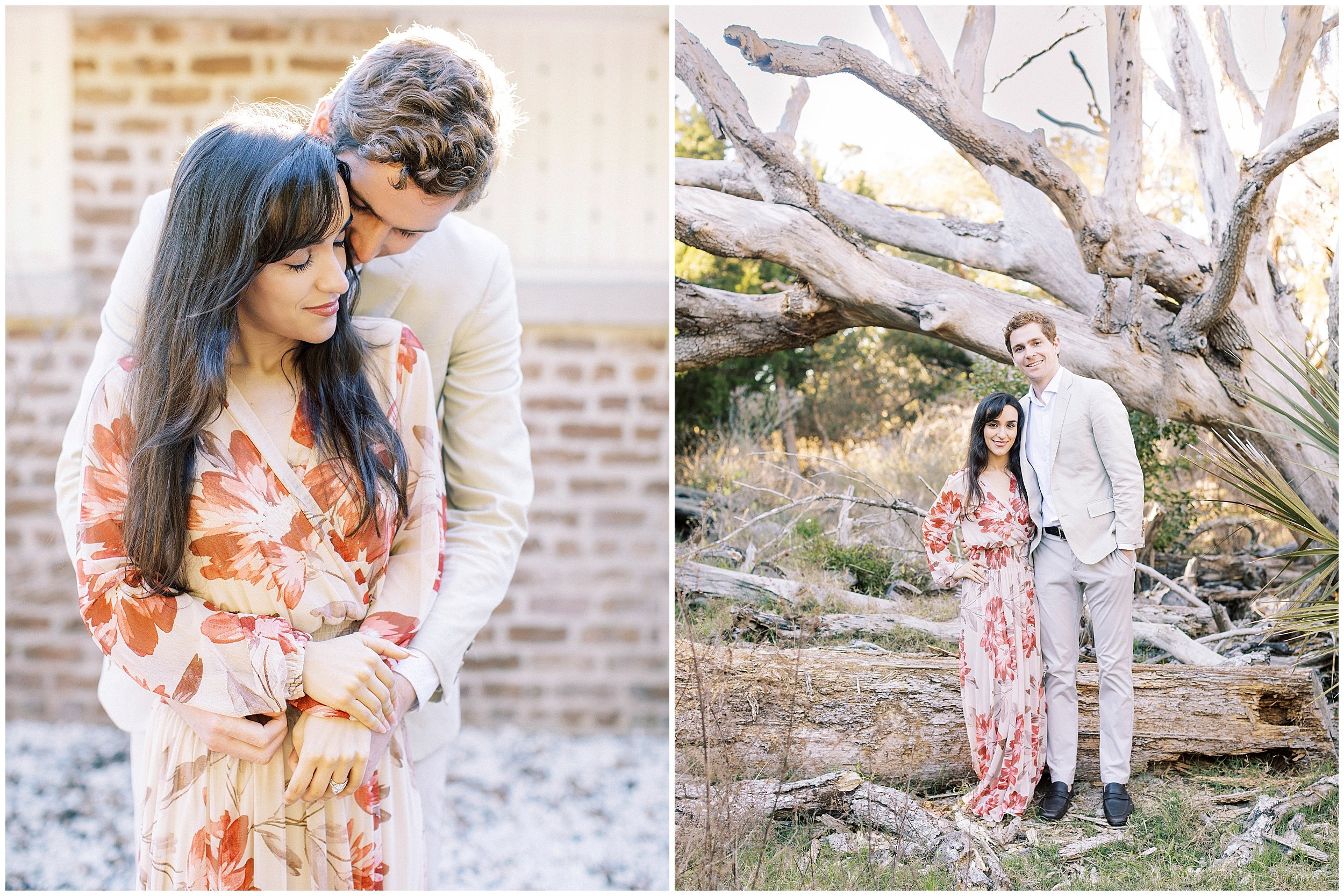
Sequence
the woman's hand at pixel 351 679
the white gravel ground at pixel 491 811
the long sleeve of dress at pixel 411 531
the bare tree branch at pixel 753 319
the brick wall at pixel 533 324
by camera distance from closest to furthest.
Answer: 1. the woman's hand at pixel 351 679
2. the long sleeve of dress at pixel 411 531
3. the bare tree branch at pixel 753 319
4. the white gravel ground at pixel 491 811
5. the brick wall at pixel 533 324

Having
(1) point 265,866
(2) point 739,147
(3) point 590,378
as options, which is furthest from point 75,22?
(1) point 265,866

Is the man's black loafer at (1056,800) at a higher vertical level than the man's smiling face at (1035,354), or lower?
lower

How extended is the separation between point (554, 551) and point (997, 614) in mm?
1995

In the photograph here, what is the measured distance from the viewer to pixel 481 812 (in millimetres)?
3449

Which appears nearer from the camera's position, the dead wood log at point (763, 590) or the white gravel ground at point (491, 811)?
the dead wood log at point (763, 590)

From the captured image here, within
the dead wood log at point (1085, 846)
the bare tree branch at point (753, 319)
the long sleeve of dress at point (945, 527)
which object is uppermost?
the bare tree branch at point (753, 319)

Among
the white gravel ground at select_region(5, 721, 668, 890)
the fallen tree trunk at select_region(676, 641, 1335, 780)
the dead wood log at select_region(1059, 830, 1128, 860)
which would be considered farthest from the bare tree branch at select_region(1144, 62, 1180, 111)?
the white gravel ground at select_region(5, 721, 668, 890)

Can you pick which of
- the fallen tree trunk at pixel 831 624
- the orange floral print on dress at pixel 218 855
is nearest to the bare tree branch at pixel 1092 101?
the fallen tree trunk at pixel 831 624

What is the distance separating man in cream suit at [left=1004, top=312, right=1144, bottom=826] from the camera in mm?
2166

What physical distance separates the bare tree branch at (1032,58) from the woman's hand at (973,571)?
1.10 meters

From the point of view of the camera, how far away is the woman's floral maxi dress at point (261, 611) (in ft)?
5.09

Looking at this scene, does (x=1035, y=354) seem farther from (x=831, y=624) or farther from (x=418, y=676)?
(x=418, y=676)

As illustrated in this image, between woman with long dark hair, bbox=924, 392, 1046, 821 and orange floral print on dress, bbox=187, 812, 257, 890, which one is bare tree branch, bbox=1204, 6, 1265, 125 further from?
orange floral print on dress, bbox=187, 812, 257, 890

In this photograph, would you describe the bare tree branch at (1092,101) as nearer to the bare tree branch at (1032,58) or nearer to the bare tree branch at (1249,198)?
the bare tree branch at (1032,58)
